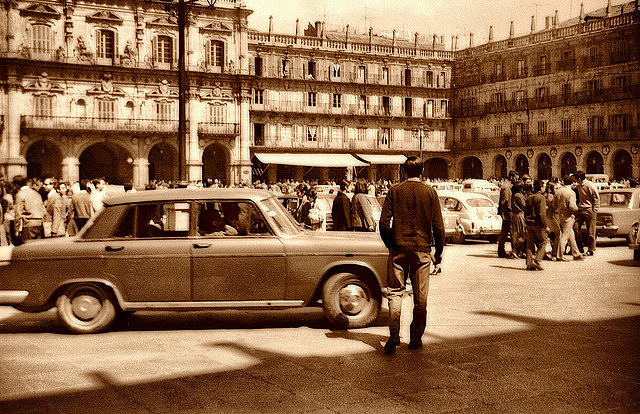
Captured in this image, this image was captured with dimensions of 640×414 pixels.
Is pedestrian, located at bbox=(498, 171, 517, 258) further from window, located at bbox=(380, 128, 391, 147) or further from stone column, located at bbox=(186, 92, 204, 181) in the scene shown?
window, located at bbox=(380, 128, 391, 147)

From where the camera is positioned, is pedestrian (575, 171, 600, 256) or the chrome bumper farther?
pedestrian (575, 171, 600, 256)

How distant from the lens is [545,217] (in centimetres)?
1316

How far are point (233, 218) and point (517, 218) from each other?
28.4 ft

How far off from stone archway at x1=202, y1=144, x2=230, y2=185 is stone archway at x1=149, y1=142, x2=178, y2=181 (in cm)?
223

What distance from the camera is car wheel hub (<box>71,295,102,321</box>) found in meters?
7.41

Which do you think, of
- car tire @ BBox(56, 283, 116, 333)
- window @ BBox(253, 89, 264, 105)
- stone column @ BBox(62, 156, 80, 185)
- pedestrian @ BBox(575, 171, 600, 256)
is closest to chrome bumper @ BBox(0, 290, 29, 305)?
car tire @ BBox(56, 283, 116, 333)

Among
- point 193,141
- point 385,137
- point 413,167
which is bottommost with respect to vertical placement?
point 413,167

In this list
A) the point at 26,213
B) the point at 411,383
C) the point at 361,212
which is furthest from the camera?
the point at 361,212

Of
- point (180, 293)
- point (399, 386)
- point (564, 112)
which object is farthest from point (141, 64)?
point (399, 386)

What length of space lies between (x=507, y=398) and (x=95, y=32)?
40525mm

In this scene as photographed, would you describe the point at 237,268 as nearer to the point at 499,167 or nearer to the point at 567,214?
the point at 567,214

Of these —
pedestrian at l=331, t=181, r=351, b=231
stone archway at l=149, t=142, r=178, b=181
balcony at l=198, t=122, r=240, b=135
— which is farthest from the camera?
stone archway at l=149, t=142, r=178, b=181

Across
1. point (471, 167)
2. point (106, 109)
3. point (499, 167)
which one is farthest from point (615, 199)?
point (471, 167)

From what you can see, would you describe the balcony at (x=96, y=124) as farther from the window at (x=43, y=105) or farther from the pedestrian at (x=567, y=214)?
the pedestrian at (x=567, y=214)
